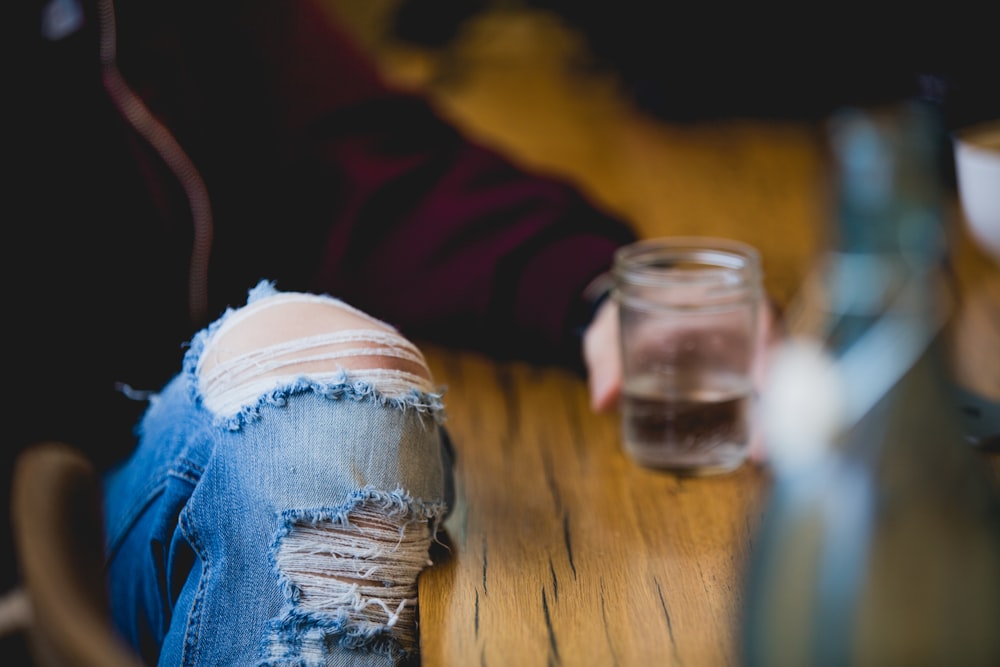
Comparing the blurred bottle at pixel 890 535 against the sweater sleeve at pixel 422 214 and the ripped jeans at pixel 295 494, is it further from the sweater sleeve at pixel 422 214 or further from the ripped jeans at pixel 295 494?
the sweater sleeve at pixel 422 214

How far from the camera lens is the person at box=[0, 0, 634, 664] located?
1.79 ft

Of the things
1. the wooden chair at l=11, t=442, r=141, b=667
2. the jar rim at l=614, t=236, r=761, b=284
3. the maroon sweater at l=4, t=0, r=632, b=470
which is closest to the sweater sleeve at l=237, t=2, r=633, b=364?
the maroon sweater at l=4, t=0, r=632, b=470

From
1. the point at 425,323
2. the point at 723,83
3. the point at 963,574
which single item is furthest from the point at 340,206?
the point at 723,83

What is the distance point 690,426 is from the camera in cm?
71

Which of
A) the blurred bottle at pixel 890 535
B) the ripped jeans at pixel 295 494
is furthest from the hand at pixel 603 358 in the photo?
the blurred bottle at pixel 890 535

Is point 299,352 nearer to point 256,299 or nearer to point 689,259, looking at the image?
point 256,299

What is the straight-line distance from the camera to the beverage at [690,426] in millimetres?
705

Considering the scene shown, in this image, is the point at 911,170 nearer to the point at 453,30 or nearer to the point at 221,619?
the point at 221,619

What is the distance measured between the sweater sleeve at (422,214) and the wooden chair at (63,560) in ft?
1.43

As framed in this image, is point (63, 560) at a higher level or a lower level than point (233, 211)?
lower

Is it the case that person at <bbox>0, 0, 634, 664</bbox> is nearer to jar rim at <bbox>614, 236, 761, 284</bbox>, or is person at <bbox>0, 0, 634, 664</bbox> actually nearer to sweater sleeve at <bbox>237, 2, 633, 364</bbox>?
sweater sleeve at <bbox>237, 2, 633, 364</bbox>

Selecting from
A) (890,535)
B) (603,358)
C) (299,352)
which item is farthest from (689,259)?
(890,535)

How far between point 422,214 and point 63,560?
0.65 m

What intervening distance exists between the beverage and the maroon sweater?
6.1 inches
